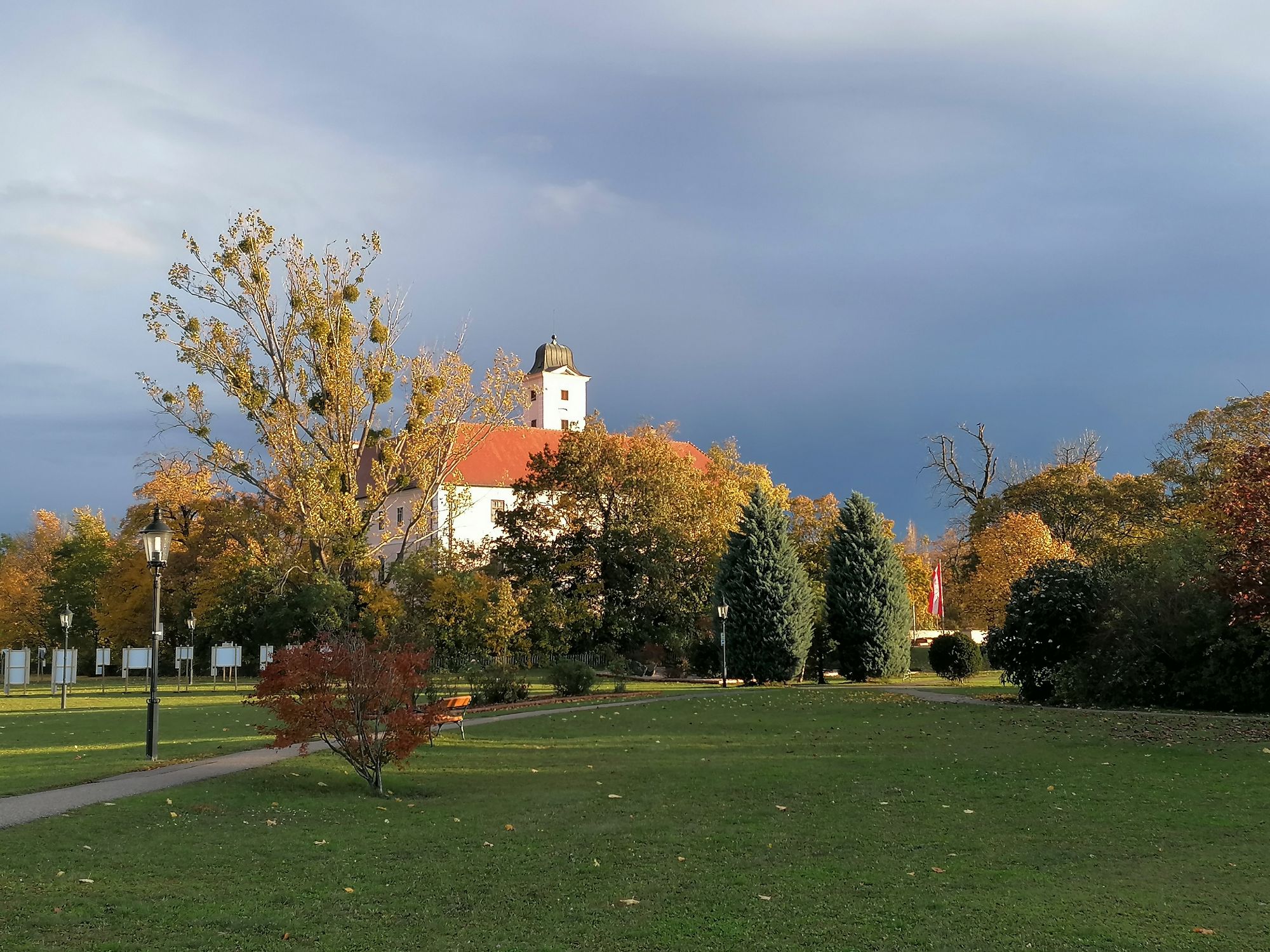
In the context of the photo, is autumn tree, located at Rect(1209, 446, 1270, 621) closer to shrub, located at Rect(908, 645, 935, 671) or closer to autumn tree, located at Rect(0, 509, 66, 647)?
shrub, located at Rect(908, 645, 935, 671)

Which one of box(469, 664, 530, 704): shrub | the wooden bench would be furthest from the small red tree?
box(469, 664, 530, 704): shrub

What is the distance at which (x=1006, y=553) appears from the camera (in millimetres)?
48344

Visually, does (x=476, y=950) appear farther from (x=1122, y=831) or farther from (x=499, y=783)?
(x=499, y=783)

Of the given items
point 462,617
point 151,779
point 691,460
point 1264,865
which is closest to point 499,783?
point 151,779

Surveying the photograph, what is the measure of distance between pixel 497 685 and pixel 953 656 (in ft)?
56.9

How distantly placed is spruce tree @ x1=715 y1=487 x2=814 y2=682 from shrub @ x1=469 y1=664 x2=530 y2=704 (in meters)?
12.4

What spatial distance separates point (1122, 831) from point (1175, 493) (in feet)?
142

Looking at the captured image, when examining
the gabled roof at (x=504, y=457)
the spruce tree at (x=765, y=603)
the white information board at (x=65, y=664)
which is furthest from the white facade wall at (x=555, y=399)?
the white information board at (x=65, y=664)

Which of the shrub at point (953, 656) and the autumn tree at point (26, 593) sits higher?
the autumn tree at point (26, 593)

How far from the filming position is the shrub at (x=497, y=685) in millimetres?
28438

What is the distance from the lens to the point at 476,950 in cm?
600

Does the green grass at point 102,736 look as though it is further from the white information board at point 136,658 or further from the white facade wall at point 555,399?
the white facade wall at point 555,399

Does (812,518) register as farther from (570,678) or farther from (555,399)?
(555,399)

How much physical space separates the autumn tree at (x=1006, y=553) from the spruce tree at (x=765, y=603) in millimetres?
10393
